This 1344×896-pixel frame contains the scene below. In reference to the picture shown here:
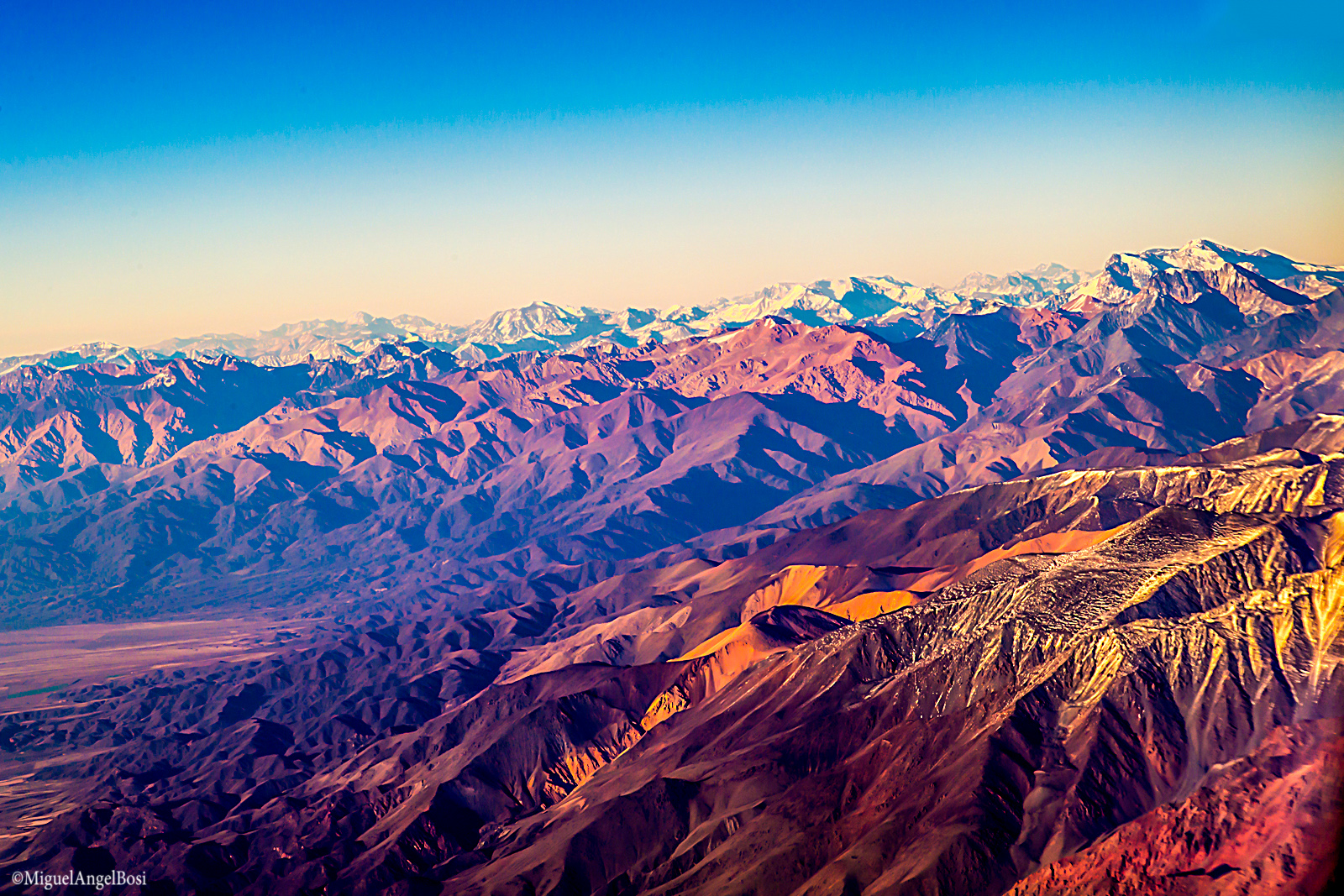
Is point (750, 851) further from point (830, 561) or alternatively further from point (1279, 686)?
point (830, 561)

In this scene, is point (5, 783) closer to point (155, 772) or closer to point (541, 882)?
point (155, 772)

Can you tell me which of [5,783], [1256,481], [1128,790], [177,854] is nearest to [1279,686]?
[1128,790]

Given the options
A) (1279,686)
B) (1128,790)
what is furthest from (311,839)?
(1279,686)

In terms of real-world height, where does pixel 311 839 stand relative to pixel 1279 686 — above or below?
below

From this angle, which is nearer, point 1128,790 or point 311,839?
point 1128,790

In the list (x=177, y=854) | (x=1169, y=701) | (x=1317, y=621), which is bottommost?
(x=177, y=854)

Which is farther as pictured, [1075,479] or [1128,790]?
[1075,479]

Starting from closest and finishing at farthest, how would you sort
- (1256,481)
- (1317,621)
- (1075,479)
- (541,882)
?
(1317,621) → (541,882) → (1256,481) → (1075,479)

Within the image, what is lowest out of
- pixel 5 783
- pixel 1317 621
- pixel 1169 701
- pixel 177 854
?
pixel 5 783

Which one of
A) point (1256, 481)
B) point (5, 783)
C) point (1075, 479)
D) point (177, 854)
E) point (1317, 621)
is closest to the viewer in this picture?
point (1317, 621)
